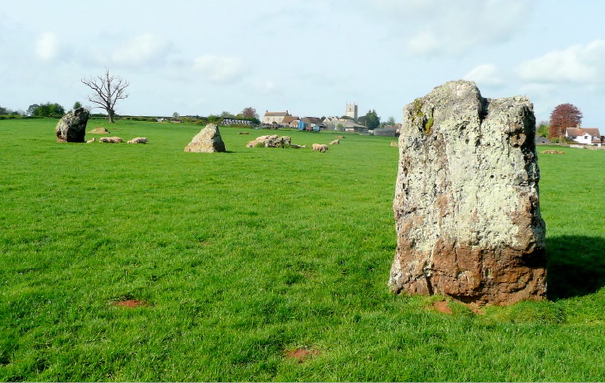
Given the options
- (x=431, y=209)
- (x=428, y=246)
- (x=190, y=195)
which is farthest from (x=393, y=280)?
(x=190, y=195)

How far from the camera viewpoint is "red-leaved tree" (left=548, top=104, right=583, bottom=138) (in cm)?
12656

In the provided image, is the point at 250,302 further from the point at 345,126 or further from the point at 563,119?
the point at 345,126

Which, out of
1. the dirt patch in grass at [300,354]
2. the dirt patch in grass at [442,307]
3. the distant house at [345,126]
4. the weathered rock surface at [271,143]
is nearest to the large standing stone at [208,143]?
the weathered rock surface at [271,143]

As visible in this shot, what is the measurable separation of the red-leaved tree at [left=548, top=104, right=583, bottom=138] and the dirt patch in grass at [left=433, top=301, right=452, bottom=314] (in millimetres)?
136721

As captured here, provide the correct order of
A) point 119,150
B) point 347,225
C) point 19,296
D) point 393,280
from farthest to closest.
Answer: point 119,150
point 347,225
point 393,280
point 19,296

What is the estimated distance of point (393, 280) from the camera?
9266 mm

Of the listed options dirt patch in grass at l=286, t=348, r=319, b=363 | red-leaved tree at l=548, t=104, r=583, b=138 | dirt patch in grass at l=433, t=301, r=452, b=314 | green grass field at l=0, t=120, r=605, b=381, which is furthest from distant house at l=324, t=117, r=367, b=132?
dirt patch in grass at l=286, t=348, r=319, b=363

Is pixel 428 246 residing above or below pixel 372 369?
above

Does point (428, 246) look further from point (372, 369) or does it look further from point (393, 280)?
point (372, 369)

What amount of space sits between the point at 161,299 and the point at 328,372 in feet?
12.4

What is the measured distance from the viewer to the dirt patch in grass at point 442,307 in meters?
8.36

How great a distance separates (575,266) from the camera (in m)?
10.1

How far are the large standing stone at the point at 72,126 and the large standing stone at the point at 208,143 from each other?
424 inches

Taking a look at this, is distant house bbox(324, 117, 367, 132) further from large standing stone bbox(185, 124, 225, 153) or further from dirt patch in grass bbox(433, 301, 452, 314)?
dirt patch in grass bbox(433, 301, 452, 314)
